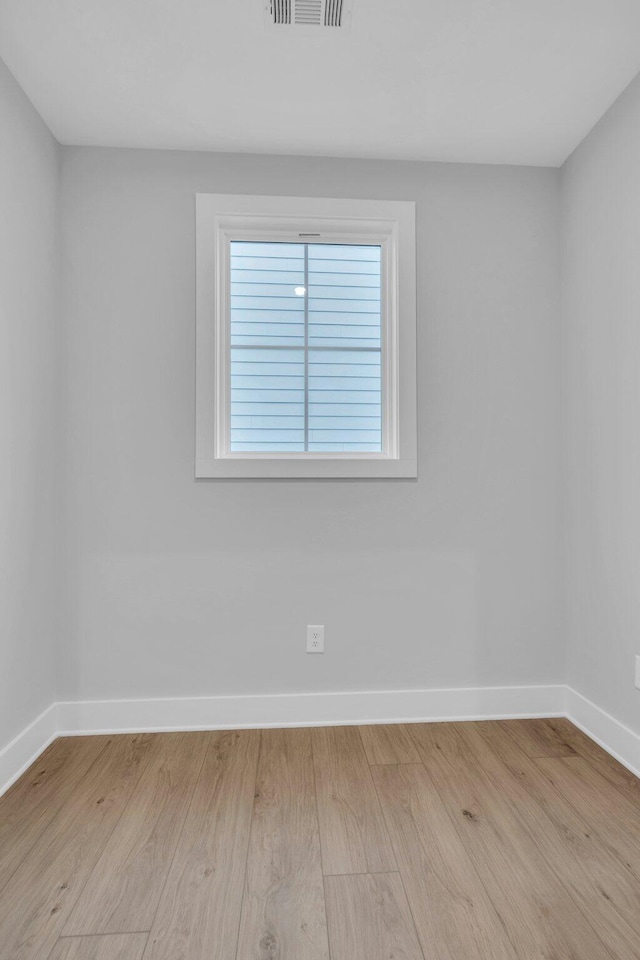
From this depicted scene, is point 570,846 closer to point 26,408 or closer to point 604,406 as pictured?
point 604,406

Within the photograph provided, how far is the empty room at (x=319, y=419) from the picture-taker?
1.95 metres

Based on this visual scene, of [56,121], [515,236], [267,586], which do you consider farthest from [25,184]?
[515,236]

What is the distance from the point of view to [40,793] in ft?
6.14

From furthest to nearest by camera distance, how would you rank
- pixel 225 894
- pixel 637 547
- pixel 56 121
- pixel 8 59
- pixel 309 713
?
1. pixel 309 713
2. pixel 56 121
3. pixel 637 547
4. pixel 8 59
5. pixel 225 894

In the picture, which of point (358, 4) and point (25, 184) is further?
point (25, 184)

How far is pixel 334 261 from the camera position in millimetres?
2510

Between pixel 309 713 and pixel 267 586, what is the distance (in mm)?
558

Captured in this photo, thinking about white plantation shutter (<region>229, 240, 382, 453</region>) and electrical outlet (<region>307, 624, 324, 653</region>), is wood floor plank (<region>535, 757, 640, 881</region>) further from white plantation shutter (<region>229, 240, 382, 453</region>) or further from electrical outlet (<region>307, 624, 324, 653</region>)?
white plantation shutter (<region>229, 240, 382, 453</region>)

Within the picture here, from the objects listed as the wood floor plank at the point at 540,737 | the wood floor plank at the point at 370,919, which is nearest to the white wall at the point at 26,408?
the wood floor plank at the point at 370,919

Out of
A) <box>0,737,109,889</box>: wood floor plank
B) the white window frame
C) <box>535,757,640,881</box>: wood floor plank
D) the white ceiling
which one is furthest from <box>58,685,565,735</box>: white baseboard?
the white ceiling

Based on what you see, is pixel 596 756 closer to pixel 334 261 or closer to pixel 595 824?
pixel 595 824

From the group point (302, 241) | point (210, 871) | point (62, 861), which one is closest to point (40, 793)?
point (62, 861)

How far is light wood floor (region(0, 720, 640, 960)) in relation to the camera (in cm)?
127

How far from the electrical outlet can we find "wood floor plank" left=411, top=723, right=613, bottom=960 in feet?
1.86
